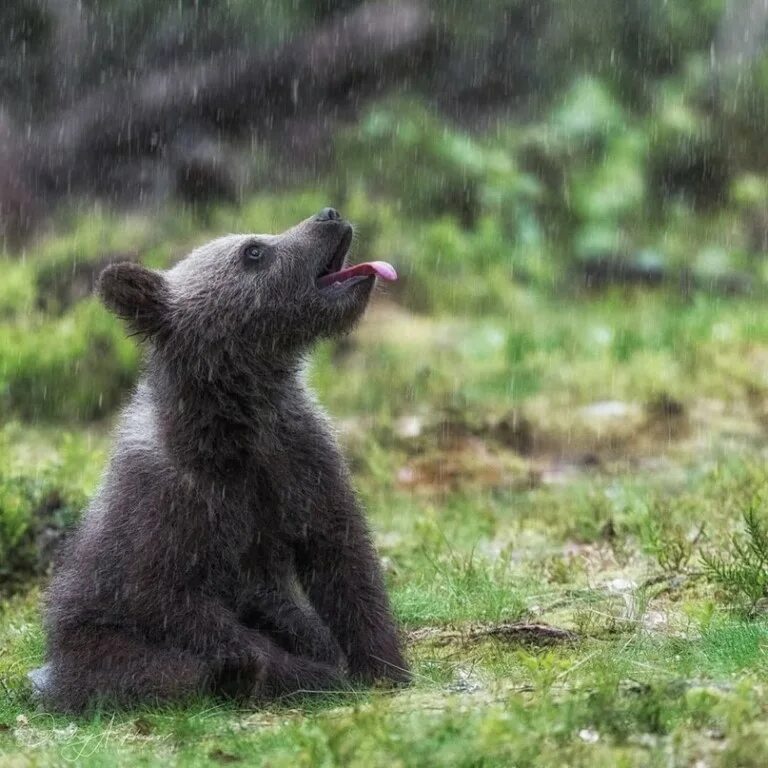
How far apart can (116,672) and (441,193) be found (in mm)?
9641

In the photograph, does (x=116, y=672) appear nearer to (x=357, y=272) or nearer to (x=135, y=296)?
(x=135, y=296)

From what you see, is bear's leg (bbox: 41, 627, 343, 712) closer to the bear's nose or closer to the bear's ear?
the bear's ear

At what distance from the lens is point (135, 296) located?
18.2ft

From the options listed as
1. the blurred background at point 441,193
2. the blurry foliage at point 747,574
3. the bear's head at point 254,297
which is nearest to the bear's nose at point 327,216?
the bear's head at point 254,297

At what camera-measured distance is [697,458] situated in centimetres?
935

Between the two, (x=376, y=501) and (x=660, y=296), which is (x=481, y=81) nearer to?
(x=660, y=296)

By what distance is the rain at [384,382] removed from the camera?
510 centimetres

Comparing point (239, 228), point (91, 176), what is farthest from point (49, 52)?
point (239, 228)

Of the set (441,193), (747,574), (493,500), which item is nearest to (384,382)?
(493,500)

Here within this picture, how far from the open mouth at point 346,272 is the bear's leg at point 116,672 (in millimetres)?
1526

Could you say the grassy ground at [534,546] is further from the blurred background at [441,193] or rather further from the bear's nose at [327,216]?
the bear's nose at [327,216]

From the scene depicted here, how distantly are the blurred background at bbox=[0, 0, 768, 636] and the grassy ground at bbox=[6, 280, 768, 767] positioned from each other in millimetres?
55

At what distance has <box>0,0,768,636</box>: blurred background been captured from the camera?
35.1 ft

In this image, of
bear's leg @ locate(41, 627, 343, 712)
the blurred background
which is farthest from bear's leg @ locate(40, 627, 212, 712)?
the blurred background
